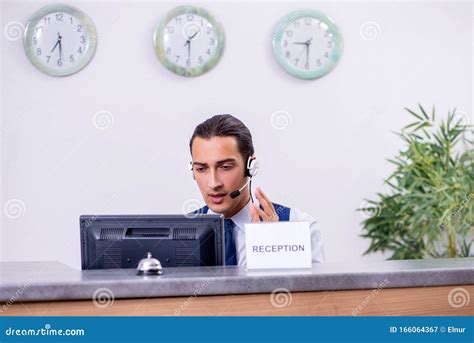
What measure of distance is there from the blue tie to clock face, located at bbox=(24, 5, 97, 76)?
1793mm

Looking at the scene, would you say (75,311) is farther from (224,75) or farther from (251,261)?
(224,75)

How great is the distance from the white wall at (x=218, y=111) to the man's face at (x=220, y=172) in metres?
1.29

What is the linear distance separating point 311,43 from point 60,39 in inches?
59.9

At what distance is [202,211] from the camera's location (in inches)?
148

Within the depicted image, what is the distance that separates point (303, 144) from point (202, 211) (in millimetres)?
1462

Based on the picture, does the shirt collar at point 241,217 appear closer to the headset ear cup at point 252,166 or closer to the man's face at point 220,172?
the man's face at point 220,172

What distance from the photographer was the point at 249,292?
7.25 feet

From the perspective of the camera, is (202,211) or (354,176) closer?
(202,211)

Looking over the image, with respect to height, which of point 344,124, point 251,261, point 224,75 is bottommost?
point 251,261

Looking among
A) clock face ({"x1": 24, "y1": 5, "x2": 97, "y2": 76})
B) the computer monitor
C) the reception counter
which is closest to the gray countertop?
the reception counter

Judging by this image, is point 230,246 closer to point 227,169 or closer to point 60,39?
point 227,169

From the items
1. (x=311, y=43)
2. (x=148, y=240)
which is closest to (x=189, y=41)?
(x=311, y=43)

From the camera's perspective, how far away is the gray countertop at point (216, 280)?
2121 millimetres
